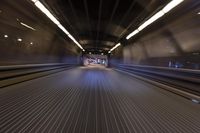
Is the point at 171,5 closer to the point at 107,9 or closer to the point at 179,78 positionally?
the point at 179,78

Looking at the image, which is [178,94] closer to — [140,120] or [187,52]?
[187,52]

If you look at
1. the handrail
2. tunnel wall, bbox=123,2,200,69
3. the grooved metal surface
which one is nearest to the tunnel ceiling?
tunnel wall, bbox=123,2,200,69

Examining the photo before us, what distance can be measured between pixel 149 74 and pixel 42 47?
609 cm

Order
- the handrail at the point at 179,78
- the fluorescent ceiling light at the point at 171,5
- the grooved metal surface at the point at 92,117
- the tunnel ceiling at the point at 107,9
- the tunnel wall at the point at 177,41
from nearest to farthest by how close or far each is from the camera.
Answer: the grooved metal surface at the point at 92,117
the fluorescent ceiling light at the point at 171,5
the handrail at the point at 179,78
the tunnel wall at the point at 177,41
the tunnel ceiling at the point at 107,9

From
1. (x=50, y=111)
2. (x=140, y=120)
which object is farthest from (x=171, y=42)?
(x=50, y=111)

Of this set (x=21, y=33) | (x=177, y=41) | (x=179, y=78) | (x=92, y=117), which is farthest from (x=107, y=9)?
(x=92, y=117)

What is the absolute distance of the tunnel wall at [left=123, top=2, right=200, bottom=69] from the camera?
5.69m

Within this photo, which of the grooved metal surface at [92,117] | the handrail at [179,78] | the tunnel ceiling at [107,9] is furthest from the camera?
the tunnel ceiling at [107,9]

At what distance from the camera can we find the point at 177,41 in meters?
6.95

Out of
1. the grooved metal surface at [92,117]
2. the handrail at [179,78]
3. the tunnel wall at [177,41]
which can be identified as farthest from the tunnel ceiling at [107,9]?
the grooved metal surface at [92,117]

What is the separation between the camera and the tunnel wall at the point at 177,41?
569 cm

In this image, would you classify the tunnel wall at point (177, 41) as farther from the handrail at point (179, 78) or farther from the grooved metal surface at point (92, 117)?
the grooved metal surface at point (92, 117)

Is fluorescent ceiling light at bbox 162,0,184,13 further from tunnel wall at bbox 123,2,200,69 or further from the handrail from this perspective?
the handrail

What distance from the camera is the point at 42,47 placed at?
10.4 meters
